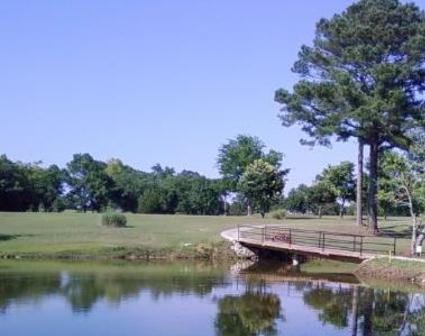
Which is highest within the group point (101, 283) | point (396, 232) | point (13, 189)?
point (13, 189)

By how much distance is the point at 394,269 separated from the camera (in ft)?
129

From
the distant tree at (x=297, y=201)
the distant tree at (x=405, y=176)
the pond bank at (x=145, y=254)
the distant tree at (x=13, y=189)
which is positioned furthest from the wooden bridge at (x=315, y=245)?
the distant tree at (x=297, y=201)

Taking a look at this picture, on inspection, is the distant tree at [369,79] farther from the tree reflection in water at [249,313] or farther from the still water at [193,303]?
the tree reflection in water at [249,313]

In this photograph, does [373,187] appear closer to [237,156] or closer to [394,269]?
[394,269]

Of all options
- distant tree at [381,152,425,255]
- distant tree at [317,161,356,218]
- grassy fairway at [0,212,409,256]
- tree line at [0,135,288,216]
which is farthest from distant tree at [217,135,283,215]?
distant tree at [381,152,425,255]

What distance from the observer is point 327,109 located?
2325 inches

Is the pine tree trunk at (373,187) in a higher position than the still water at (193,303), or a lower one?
higher

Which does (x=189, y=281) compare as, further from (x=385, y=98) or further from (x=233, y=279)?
(x=385, y=98)

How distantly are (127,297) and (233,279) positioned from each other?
8.62 metres

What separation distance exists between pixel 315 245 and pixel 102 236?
52.4ft

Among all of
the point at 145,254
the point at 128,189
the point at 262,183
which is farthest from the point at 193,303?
the point at 128,189

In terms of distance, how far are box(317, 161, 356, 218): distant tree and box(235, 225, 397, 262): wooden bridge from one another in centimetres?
3703

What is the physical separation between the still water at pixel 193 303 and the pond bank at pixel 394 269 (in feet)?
4.46

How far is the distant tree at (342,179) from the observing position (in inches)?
3644
